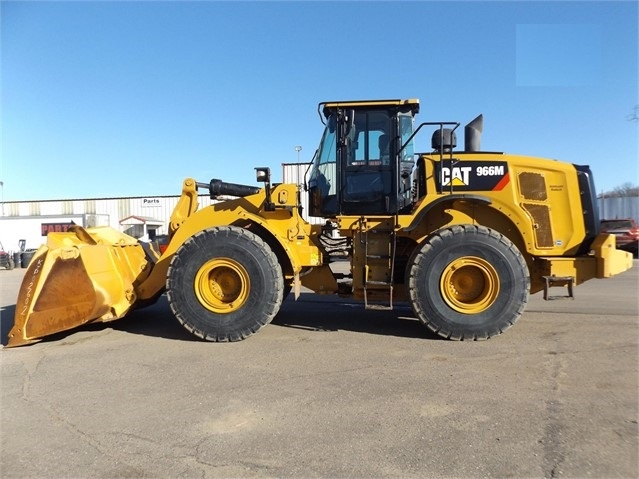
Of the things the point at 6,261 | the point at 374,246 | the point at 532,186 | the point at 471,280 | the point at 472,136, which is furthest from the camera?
the point at 6,261

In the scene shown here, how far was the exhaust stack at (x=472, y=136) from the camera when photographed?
240 inches

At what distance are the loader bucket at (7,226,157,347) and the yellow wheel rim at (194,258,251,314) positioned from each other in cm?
116

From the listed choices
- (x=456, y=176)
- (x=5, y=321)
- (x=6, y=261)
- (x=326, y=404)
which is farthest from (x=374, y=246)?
(x=6, y=261)

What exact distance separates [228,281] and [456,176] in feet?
10.2

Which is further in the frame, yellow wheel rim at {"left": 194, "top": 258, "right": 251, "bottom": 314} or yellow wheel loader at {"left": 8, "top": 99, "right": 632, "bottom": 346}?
yellow wheel rim at {"left": 194, "top": 258, "right": 251, "bottom": 314}

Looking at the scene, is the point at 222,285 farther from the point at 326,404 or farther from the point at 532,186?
the point at 532,186

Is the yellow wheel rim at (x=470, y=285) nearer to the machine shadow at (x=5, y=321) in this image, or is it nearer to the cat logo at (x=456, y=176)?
the cat logo at (x=456, y=176)

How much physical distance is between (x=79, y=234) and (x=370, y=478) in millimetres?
5133

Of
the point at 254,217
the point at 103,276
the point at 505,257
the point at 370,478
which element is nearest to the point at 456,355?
the point at 505,257

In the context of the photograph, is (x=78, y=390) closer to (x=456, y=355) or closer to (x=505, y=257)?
(x=456, y=355)

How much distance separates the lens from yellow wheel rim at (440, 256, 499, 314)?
5.07 m

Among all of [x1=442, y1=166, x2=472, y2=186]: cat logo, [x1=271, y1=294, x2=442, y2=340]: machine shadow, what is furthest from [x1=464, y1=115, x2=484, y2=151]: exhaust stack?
[x1=271, y1=294, x2=442, y2=340]: machine shadow

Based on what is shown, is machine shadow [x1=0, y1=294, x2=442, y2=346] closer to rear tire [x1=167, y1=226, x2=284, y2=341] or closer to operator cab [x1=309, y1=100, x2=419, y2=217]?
rear tire [x1=167, y1=226, x2=284, y2=341]

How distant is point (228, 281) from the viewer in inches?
215
